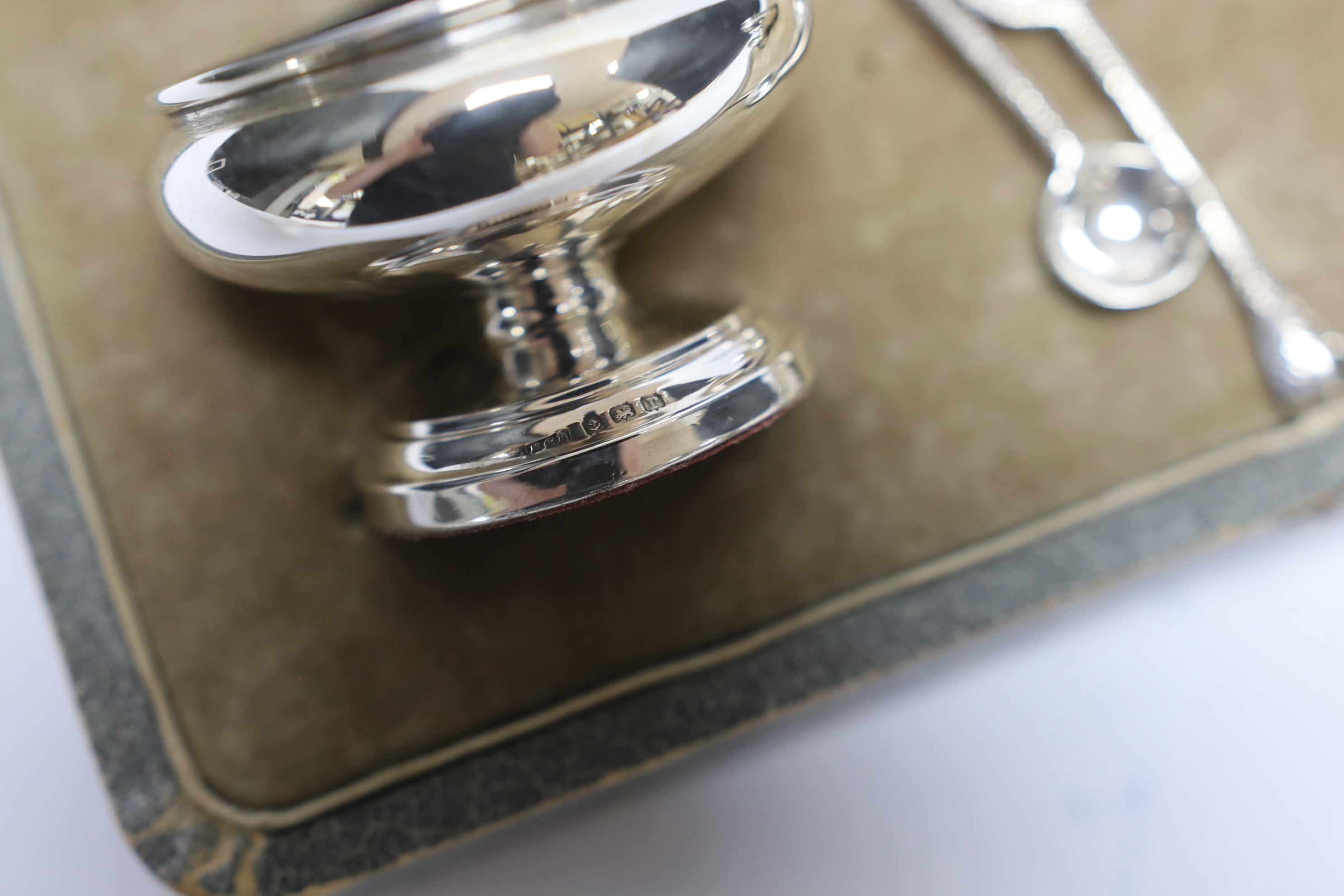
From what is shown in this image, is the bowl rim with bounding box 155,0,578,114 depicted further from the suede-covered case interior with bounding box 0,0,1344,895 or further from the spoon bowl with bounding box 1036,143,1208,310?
the spoon bowl with bounding box 1036,143,1208,310

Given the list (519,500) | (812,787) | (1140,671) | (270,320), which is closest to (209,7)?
(270,320)

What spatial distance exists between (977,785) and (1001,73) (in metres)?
0.43

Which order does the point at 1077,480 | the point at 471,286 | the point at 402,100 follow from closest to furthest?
the point at 402,100 < the point at 471,286 < the point at 1077,480

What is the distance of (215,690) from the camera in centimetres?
44

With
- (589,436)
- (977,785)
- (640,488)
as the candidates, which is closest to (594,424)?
(589,436)

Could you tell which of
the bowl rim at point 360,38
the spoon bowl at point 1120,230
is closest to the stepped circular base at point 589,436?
the bowl rim at point 360,38

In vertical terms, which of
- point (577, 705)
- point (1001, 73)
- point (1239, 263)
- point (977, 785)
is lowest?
point (977, 785)

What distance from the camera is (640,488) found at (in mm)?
472

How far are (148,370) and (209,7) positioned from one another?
0.20 metres

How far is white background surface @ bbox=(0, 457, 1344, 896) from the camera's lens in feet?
1.51

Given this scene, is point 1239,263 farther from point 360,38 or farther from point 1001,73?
point 360,38

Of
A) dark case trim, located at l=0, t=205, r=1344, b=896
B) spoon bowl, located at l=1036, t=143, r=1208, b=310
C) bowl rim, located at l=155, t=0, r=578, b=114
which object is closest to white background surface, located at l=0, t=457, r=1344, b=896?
dark case trim, located at l=0, t=205, r=1344, b=896

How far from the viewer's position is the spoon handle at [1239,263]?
487 mm

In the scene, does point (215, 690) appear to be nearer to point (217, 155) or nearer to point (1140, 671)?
point (217, 155)
